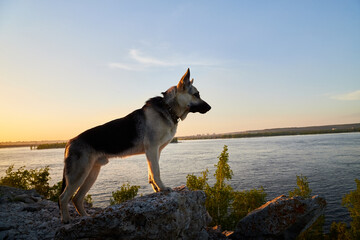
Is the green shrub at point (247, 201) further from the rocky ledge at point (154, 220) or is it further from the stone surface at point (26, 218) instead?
the stone surface at point (26, 218)

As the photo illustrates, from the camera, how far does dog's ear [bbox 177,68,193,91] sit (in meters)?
5.83

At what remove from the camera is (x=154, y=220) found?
505cm

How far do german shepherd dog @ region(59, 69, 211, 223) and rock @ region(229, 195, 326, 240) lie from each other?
13.1ft

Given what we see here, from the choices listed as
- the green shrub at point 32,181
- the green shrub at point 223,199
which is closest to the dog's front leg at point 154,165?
the green shrub at point 223,199

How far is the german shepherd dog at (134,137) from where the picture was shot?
5.63 m

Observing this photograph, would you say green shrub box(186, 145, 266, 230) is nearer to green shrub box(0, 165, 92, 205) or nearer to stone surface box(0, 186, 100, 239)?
stone surface box(0, 186, 100, 239)

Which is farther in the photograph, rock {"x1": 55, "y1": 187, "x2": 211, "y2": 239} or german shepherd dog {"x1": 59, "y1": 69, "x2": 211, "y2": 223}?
german shepherd dog {"x1": 59, "y1": 69, "x2": 211, "y2": 223}

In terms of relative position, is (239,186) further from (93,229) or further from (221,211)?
(93,229)

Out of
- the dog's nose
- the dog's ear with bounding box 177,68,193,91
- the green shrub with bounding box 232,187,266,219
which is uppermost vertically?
the dog's ear with bounding box 177,68,193,91

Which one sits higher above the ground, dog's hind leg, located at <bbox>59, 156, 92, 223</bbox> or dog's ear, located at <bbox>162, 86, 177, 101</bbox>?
dog's ear, located at <bbox>162, 86, 177, 101</bbox>

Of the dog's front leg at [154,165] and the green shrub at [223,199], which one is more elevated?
the dog's front leg at [154,165]

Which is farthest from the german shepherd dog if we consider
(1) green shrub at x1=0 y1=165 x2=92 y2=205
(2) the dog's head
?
(1) green shrub at x1=0 y1=165 x2=92 y2=205

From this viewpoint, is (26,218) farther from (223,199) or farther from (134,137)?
(223,199)

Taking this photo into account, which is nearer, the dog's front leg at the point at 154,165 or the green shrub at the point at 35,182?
the dog's front leg at the point at 154,165
